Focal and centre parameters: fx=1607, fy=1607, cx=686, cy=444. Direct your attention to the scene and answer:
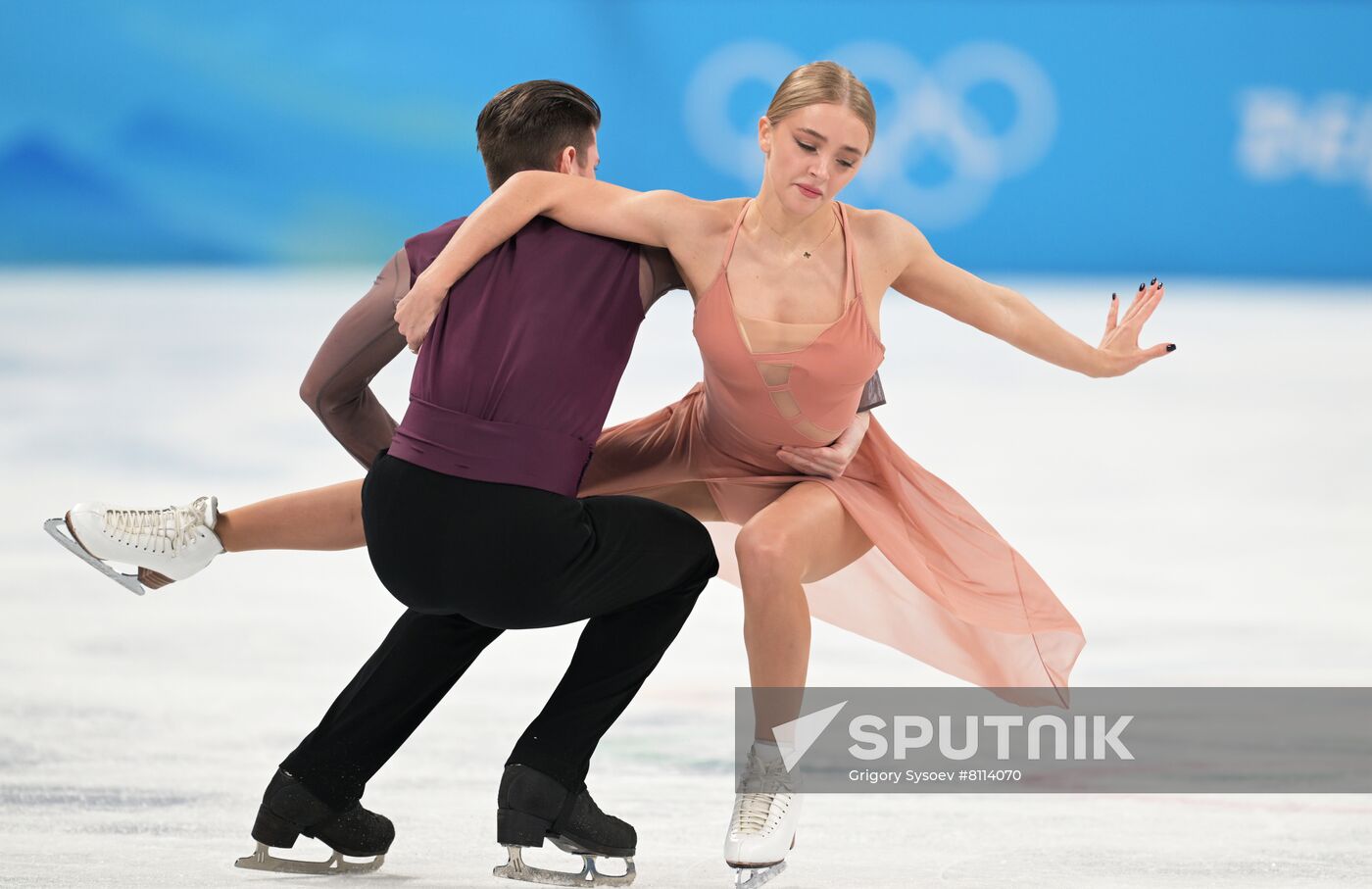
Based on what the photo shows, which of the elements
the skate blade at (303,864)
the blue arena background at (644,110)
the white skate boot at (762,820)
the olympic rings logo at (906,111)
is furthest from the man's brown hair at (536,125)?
the olympic rings logo at (906,111)

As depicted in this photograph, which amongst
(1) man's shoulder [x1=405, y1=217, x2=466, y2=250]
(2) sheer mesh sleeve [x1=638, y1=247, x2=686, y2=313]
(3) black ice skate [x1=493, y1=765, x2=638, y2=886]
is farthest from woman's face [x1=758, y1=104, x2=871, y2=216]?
(3) black ice skate [x1=493, y1=765, x2=638, y2=886]

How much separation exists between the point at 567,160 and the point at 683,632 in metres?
2.21

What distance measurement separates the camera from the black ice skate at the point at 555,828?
2.85m

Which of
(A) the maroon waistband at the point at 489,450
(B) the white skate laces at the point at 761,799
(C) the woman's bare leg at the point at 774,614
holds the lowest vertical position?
(B) the white skate laces at the point at 761,799

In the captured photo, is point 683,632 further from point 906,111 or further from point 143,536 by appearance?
point 906,111

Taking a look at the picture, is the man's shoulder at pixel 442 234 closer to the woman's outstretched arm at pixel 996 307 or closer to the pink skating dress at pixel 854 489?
the pink skating dress at pixel 854 489

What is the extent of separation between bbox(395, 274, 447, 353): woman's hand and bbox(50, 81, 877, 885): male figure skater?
2 cm

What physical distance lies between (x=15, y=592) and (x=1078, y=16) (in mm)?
10549

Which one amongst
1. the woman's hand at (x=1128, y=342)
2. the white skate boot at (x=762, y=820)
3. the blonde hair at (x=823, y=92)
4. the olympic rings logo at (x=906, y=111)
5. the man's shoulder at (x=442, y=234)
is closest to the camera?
the white skate boot at (x=762, y=820)

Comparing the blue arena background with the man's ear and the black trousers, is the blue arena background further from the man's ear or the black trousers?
the black trousers

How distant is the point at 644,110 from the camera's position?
12852mm

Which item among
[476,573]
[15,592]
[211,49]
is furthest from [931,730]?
[211,49]

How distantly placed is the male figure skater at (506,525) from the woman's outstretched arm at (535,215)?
0.03 meters

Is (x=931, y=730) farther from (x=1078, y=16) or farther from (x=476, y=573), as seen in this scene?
(x=1078, y=16)
